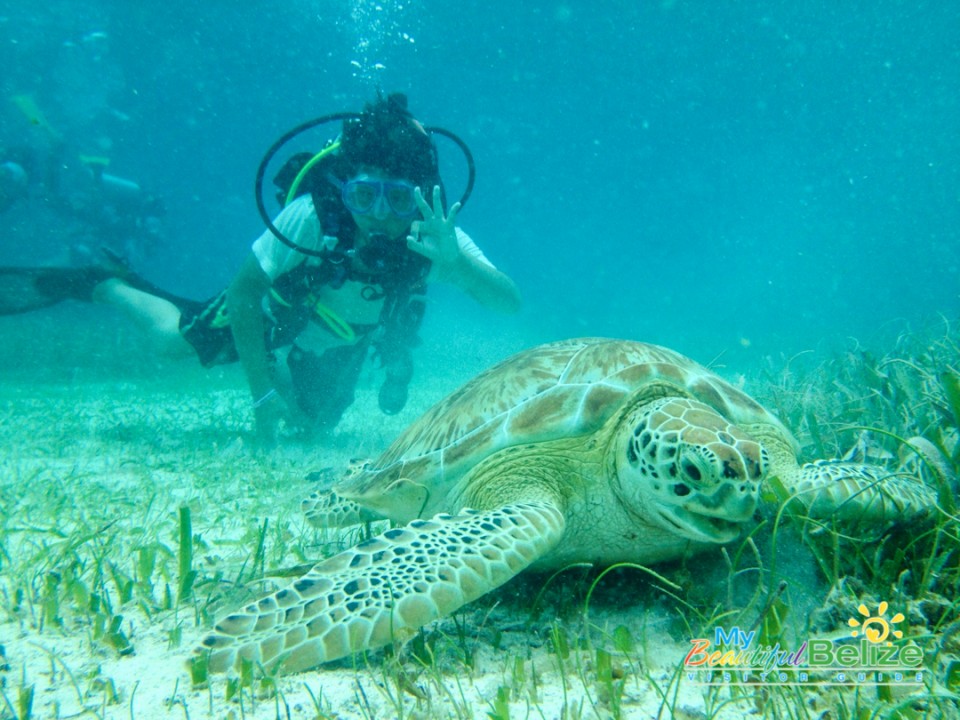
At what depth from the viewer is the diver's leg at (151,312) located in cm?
530

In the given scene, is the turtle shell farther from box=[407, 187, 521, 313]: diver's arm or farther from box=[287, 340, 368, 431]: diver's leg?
box=[287, 340, 368, 431]: diver's leg

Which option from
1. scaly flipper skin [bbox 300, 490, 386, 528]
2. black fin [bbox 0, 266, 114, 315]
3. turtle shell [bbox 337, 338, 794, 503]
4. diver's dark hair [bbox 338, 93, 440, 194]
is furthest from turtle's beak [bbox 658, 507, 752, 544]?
black fin [bbox 0, 266, 114, 315]

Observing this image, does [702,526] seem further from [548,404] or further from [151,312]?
[151,312]

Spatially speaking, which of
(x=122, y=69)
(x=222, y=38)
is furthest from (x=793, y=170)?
(x=122, y=69)

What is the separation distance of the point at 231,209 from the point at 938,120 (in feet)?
220

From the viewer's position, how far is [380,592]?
128 centimetres

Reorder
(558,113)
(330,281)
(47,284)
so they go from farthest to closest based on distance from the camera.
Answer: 1. (558,113)
2. (47,284)
3. (330,281)

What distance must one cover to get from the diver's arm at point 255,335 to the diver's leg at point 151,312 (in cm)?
91

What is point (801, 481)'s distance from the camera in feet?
5.43

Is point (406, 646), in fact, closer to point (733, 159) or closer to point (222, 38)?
point (222, 38)

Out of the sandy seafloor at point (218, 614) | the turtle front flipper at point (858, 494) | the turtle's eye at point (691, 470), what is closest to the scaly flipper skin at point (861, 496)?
the turtle front flipper at point (858, 494)

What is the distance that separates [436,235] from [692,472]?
317 centimetres

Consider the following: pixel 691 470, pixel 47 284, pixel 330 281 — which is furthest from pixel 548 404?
pixel 47 284

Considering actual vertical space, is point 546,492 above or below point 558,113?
below
